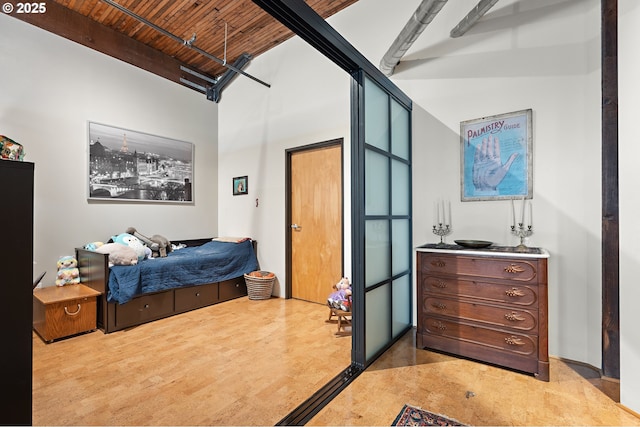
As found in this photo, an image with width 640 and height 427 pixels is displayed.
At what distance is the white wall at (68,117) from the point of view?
128 inches

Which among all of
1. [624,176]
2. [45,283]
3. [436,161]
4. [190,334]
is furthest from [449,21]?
[45,283]

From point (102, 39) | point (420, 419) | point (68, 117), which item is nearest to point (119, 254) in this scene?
point (68, 117)

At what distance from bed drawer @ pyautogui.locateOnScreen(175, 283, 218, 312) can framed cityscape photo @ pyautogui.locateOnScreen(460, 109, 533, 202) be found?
10.2 feet

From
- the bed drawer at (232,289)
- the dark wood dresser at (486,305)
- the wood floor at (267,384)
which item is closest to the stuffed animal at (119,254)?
the wood floor at (267,384)

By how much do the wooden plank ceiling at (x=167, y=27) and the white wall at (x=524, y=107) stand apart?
0.99 m

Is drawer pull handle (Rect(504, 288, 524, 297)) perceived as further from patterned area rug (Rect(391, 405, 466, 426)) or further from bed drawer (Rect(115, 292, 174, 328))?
bed drawer (Rect(115, 292, 174, 328))

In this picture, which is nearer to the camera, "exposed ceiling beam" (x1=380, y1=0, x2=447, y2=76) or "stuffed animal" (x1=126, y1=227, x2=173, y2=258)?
"exposed ceiling beam" (x1=380, y1=0, x2=447, y2=76)

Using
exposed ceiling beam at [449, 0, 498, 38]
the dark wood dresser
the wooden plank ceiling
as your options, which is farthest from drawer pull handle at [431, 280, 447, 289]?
the wooden plank ceiling

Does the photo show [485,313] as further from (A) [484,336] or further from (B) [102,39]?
(B) [102,39]

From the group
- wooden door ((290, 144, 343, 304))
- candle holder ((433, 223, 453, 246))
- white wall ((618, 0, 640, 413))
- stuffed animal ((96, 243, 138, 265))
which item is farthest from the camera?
wooden door ((290, 144, 343, 304))

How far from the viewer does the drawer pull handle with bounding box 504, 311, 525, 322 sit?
7.05 ft

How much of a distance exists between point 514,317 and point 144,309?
341 centimetres

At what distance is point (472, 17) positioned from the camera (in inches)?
102

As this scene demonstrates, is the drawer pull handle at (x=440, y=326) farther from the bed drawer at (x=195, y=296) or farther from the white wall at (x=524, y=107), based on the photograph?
the bed drawer at (x=195, y=296)
